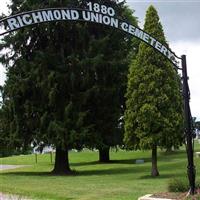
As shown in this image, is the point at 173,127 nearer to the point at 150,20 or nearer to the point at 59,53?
the point at 150,20

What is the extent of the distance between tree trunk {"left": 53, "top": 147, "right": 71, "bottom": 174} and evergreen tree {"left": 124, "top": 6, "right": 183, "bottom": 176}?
6337mm

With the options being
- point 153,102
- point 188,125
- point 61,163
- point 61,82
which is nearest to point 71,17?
point 188,125

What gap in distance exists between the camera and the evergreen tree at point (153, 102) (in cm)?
2497

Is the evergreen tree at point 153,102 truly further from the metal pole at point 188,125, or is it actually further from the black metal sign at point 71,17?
the black metal sign at point 71,17

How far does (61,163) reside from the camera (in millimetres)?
31484

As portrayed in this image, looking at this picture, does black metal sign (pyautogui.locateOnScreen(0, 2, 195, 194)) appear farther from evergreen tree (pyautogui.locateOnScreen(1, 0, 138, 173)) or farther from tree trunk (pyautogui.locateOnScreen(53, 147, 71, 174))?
tree trunk (pyautogui.locateOnScreen(53, 147, 71, 174))

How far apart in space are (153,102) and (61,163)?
8.64 meters

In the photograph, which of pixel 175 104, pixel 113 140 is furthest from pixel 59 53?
pixel 175 104

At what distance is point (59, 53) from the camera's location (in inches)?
1206

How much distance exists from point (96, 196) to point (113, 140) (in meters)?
15.1

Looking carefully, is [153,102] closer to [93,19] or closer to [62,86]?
[62,86]

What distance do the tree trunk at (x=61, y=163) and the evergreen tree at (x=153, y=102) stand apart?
6337 millimetres

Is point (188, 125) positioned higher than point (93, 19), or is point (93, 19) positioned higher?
point (93, 19)

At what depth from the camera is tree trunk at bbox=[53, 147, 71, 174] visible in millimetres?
30936
